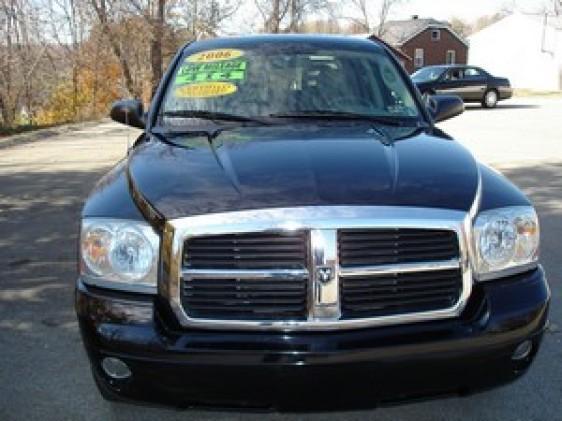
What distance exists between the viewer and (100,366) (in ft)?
8.29

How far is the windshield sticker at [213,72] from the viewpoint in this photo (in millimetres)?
Result: 4039

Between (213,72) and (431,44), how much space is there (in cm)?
7027

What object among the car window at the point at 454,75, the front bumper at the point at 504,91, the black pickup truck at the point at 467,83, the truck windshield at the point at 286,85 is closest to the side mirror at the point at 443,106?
the truck windshield at the point at 286,85

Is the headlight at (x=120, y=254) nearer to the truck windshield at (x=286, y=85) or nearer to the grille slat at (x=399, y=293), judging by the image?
the grille slat at (x=399, y=293)

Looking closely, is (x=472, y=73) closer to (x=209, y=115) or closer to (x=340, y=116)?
(x=340, y=116)

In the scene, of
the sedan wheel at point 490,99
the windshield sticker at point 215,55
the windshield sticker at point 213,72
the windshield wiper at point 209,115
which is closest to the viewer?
the windshield wiper at point 209,115

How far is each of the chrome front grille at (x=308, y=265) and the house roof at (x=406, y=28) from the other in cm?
7019

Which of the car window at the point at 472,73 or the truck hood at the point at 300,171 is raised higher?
the truck hood at the point at 300,171

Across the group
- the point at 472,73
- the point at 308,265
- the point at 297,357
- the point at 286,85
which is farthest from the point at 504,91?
the point at 297,357

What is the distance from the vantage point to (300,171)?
2684 millimetres

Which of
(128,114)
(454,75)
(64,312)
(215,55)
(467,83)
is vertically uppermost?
(215,55)

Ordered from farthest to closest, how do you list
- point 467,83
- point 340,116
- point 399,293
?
point 467,83, point 340,116, point 399,293

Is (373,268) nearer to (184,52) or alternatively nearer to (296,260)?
(296,260)

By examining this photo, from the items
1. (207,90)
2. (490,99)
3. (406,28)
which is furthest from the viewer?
(406,28)
